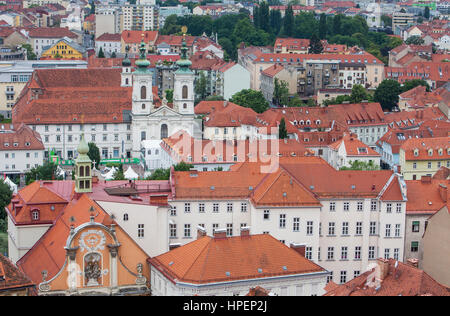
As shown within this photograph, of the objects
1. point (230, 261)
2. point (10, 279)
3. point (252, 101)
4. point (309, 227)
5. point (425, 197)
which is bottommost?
point (252, 101)

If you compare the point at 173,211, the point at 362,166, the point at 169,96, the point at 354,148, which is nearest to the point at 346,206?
the point at 173,211

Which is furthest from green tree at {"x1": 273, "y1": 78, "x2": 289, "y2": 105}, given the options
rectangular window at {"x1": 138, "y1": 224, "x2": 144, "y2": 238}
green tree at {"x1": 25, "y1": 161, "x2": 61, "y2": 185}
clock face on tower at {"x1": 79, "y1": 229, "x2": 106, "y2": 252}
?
Answer: clock face on tower at {"x1": 79, "y1": 229, "x2": 106, "y2": 252}

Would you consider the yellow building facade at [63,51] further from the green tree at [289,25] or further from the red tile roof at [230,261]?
the red tile roof at [230,261]

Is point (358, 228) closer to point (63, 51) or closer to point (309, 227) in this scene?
point (309, 227)

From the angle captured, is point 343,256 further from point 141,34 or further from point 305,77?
point 141,34

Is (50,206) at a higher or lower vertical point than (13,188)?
higher
